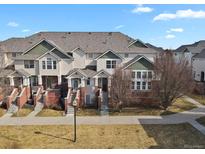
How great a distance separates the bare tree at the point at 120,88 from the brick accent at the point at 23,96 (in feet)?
34.0

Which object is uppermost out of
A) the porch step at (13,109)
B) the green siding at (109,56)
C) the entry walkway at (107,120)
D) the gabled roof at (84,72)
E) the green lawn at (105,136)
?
the green siding at (109,56)

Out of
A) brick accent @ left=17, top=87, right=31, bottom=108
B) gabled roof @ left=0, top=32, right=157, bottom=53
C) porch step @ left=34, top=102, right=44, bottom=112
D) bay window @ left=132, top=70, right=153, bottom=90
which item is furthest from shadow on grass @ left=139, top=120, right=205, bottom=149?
gabled roof @ left=0, top=32, right=157, bottom=53

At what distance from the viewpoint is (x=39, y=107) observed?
27.5 meters

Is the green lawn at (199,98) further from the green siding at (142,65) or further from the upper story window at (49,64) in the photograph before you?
the upper story window at (49,64)

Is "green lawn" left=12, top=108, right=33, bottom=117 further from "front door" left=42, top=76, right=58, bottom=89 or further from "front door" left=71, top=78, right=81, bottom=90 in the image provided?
"front door" left=71, top=78, right=81, bottom=90

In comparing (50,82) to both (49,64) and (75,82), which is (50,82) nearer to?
(49,64)

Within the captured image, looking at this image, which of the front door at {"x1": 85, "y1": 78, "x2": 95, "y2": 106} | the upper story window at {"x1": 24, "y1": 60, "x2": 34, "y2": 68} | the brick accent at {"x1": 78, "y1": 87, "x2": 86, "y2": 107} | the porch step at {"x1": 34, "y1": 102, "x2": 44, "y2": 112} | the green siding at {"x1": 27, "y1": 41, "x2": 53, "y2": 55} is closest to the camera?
the porch step at {"x1": 34, "y1": 102, "x2": 44, "y2": 112}

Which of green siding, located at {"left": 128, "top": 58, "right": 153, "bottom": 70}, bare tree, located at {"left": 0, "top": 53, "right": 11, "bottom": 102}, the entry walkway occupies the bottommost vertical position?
the entry walkway

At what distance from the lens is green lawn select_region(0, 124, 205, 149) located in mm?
16766

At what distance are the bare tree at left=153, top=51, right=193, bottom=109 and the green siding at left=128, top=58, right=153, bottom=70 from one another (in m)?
2.65

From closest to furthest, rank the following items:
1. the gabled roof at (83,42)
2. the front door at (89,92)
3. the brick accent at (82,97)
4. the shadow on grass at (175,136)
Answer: the shadow on grass at (175,136), the brick accent at (82,97), the front door at (89,92), the gabled roof at (83,42)

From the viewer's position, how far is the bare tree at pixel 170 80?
2598cm

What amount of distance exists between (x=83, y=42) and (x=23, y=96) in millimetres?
12865

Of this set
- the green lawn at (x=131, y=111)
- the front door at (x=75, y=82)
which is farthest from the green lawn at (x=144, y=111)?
the front door at (x=75, y=82)
